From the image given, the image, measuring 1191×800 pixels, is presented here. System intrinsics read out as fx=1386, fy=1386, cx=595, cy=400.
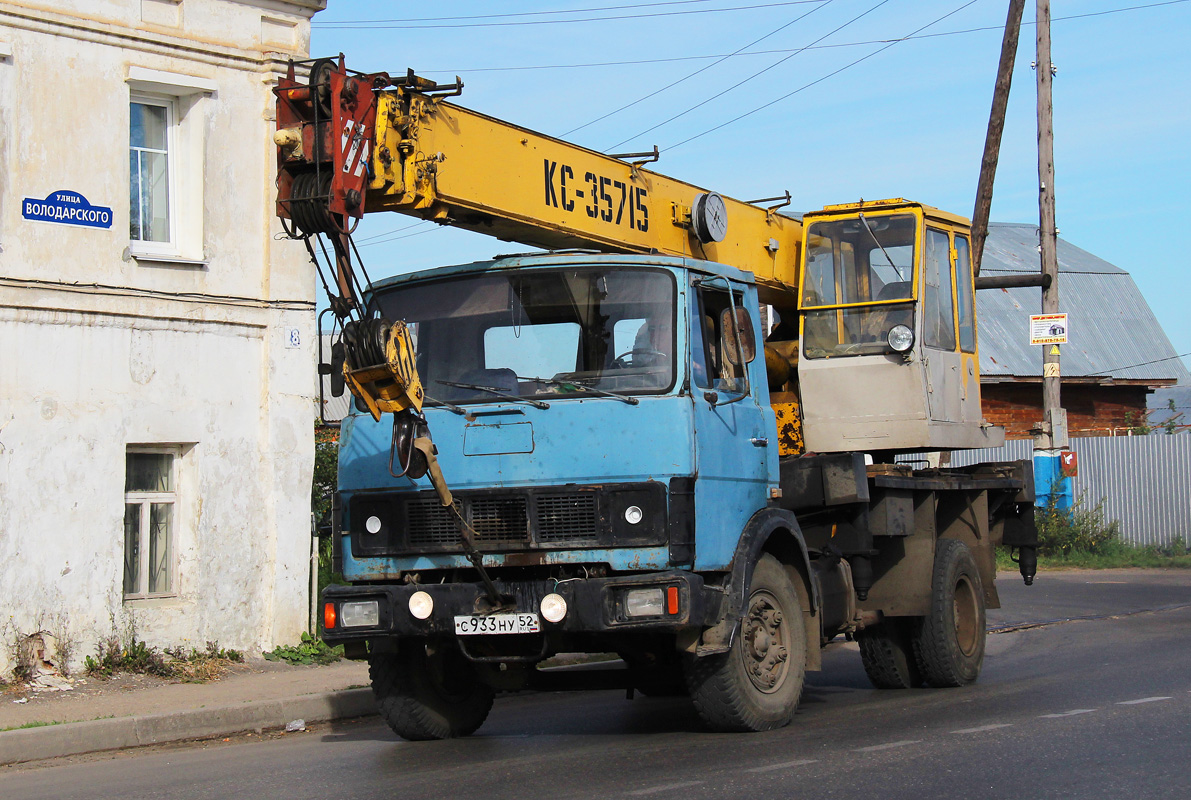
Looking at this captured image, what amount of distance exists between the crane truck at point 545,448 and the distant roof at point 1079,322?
79.0 feet

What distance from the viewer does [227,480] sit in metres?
A: 12.8

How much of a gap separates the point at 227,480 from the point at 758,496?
20.9 ft

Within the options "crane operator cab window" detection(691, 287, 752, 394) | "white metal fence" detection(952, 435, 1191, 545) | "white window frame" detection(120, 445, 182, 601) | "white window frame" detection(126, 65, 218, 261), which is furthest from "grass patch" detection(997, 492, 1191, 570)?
"crane operator cab window" detection(691, 287, 752, 394)

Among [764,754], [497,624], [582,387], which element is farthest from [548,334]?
[764,754]

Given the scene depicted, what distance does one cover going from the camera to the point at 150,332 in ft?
40.3

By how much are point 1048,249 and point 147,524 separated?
49.3 feet

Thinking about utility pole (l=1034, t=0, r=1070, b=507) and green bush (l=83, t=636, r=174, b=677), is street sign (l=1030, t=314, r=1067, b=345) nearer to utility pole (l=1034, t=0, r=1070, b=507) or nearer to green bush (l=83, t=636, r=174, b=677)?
utility pole (l=1034, t=0, r=1070, b=507)

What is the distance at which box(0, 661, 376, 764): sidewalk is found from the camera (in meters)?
9.02

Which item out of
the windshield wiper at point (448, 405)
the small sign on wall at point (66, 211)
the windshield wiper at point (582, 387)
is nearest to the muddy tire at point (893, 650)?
the windshield wiper at point (582, 387)

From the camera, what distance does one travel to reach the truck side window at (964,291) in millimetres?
10734

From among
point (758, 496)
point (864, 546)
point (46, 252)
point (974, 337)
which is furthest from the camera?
point (46, 252)

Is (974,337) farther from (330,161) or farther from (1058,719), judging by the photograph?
(330,161)

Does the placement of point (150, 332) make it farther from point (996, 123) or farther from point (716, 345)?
point (996, 123)

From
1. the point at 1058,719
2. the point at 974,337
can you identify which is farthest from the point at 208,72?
the point at 1058,719
